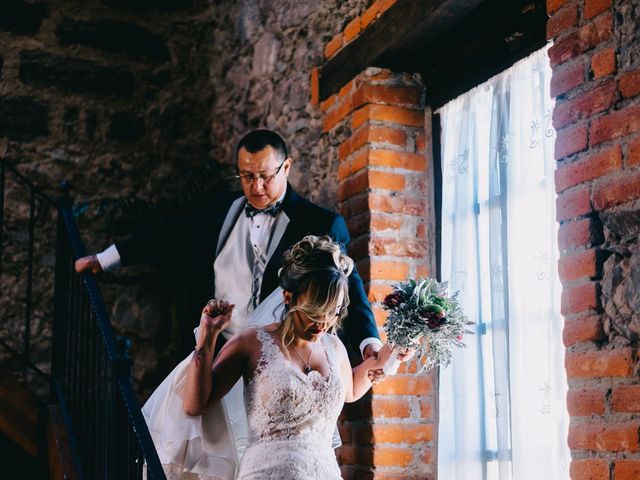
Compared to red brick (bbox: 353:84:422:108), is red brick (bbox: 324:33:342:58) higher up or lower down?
higher up

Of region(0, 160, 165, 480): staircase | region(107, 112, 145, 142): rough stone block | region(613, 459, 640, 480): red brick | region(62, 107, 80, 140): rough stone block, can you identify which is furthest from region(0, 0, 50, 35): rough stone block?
region(613, 459, 640, 480): red brick

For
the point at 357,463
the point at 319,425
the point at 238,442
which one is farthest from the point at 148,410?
the point at 357,463

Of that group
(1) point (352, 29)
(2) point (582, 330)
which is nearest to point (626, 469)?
(2) point (582, 330)

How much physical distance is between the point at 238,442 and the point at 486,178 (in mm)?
1316

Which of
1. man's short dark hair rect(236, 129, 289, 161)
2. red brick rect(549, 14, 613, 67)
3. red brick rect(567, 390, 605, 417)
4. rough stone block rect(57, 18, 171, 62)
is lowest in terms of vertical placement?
red brick rect(567, 390, 605, 417)

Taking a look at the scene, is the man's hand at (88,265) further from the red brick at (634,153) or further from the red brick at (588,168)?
the red brick at (634,153)

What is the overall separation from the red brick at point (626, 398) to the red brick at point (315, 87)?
7.48ft

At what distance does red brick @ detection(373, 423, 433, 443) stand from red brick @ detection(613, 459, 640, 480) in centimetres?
129

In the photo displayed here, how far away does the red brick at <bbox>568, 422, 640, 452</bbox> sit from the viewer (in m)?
2.18

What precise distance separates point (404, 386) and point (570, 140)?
4.58 feet

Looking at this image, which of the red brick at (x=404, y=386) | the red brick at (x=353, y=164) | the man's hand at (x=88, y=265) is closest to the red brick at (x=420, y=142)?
the red brick at (x=353, y=164)

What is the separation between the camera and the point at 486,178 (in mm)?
3127

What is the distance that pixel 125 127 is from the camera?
17.0 ft

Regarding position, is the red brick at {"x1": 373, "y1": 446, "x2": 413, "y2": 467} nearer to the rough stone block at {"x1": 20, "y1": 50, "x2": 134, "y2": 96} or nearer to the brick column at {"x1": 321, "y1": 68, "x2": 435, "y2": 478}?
the brick column at {"x1": 321, "y1": 68, "x2": 435, "y2": 478}
